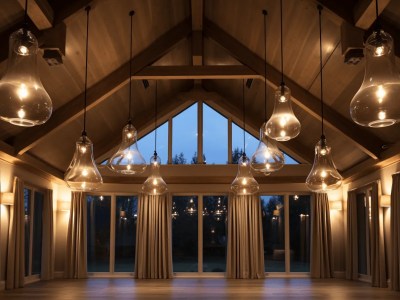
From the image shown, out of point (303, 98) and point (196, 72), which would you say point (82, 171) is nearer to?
point (196, 72)

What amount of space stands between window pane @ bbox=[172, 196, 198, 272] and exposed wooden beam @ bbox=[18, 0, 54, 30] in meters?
7.08

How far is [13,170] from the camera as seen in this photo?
948 cm

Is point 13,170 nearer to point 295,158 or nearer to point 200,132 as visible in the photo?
point 200,132

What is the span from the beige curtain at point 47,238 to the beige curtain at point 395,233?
6820 mm

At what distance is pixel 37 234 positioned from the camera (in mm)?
11273

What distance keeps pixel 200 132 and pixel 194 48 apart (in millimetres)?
3855

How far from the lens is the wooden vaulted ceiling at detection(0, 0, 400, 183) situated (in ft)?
21.0

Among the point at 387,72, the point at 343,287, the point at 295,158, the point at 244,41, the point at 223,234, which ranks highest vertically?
the point at 244,41

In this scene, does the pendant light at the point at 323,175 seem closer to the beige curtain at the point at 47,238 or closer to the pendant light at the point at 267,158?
the pendant light at the point at 267,158

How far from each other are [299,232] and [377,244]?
3.16 metres

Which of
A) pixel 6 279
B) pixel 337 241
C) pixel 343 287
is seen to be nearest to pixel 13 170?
pixel 6 279

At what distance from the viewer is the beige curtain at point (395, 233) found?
8625mm

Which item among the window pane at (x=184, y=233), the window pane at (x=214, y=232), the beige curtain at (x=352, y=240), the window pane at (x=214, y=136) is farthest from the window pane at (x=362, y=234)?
the window pane at (x=184, y=233)

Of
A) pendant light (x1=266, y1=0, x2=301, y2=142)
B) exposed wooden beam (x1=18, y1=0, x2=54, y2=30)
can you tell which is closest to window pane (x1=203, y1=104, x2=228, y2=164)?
exposed wooden beam (x1=18, y1=0, x2=54, y2=30)
